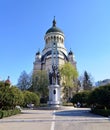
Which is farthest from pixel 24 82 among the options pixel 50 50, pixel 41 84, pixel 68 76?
pixel 50 50

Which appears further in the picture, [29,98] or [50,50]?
[50,50]

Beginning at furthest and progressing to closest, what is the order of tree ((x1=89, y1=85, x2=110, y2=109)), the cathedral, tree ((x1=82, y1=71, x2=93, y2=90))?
the cathedral
tree ((x1=82, y1=71, x2=93, y2=90))
tree ((x1=89, y1=85, x2=110, y2=109))

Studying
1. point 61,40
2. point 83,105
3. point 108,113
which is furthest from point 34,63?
point 108,113

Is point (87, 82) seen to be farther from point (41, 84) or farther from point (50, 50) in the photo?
point (41, 84)

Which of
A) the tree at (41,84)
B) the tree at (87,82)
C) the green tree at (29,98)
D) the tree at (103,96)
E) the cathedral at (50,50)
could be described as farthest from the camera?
the cathedral at (50,50)

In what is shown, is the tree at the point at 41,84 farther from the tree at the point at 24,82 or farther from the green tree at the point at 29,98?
the green tree at the point at 29,98

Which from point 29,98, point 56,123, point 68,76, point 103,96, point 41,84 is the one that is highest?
point 68,76

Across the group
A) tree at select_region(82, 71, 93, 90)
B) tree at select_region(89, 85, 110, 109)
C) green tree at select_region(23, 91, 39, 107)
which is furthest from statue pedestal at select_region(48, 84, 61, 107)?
tree at select_region(82, 71, 93, 90)

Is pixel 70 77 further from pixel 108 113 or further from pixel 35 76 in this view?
pixel 108 113

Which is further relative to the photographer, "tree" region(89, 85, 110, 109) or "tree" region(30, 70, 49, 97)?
"tree" region(30, 70, 49, 97)

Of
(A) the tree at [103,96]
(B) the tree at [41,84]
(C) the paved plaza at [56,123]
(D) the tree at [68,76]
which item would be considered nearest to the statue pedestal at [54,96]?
(A) the tree at [103,96]

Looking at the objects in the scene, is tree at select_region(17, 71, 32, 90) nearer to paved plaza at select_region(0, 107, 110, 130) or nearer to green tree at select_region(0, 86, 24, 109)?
green tree at select_region(0, 86, 24, 109)

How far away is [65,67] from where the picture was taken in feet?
241

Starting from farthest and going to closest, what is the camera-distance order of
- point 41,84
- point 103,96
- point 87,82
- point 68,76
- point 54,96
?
point 87,82 → point 68,76 → point 41,84 → point 54,96 → point 103,96
